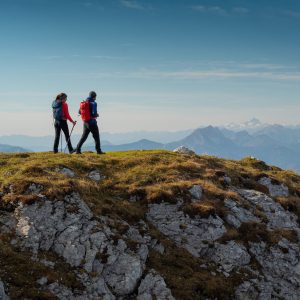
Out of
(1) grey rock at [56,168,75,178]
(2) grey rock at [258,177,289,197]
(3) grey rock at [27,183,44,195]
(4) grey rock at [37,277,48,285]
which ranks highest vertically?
(1) grey rock at [56,168,75,178]

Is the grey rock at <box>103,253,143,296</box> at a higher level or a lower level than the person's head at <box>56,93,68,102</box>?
lower

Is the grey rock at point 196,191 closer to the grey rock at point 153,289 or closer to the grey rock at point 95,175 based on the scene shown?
the grey rock at point 95,175

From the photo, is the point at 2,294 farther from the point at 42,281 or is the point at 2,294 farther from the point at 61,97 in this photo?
the point at 61,97

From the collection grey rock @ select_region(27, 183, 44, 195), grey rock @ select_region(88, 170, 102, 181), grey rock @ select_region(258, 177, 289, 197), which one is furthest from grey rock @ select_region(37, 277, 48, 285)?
grey rock @ select_region(258, 177, 289, 197)

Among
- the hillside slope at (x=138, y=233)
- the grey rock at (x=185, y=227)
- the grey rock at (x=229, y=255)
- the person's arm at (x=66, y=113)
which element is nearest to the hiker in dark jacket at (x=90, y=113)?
the person's arm at (x=66, y=113)

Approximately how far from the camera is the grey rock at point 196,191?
25.3 metres

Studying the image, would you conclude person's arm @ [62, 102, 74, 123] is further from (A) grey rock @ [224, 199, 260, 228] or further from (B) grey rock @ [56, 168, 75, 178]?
(A) grey rock @ [224, 199, 260, 228]

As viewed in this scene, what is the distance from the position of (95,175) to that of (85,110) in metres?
6.88

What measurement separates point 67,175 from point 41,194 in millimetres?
3838

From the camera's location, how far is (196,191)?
25.6 metres

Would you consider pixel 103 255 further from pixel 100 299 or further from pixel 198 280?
pixel 198 280

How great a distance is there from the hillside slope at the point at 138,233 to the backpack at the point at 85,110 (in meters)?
3.77

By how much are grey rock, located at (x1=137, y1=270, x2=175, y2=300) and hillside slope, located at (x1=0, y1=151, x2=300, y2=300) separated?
48 mm

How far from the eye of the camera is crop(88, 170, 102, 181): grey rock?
25938mm
